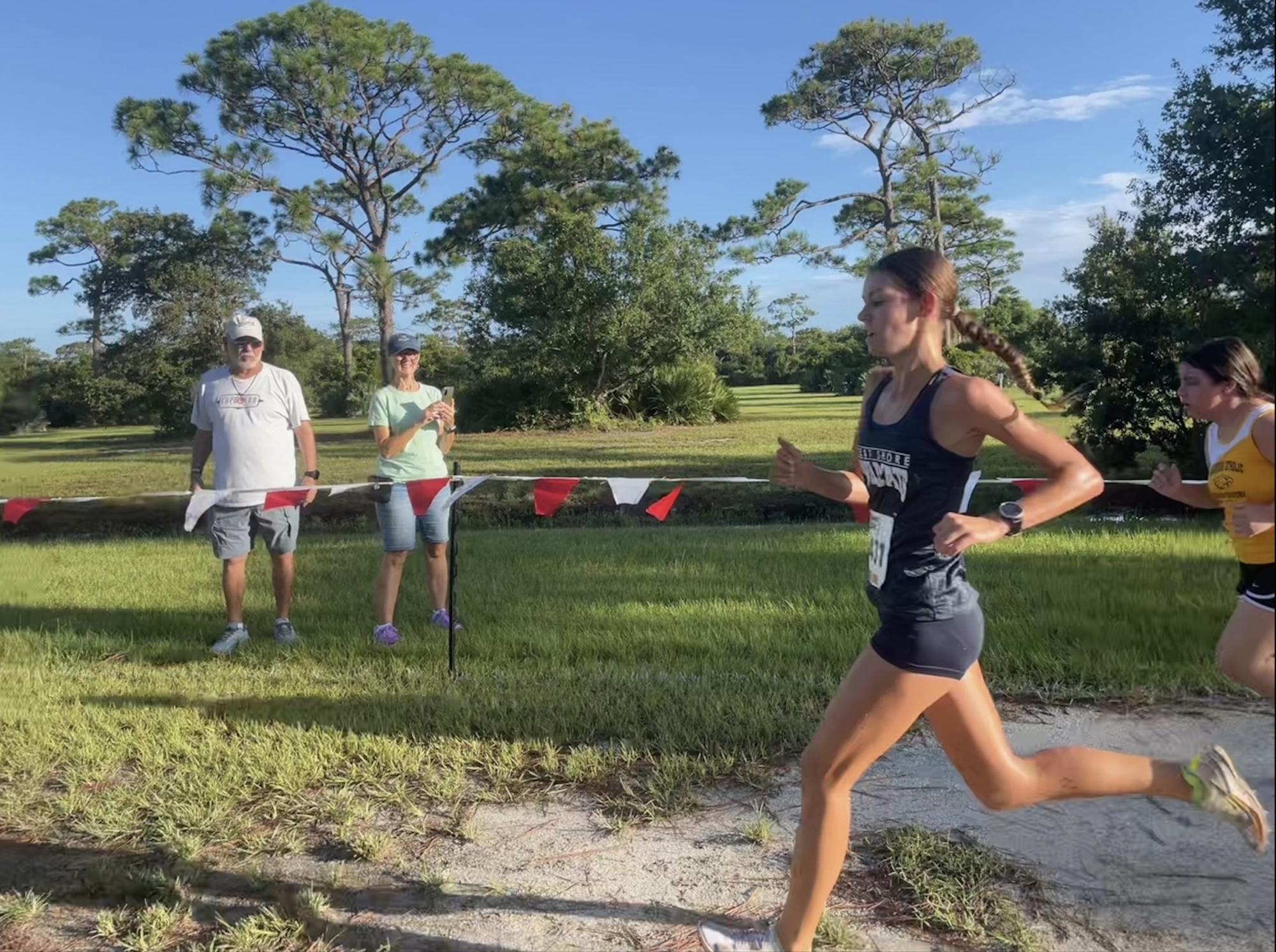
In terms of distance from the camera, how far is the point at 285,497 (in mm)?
4566

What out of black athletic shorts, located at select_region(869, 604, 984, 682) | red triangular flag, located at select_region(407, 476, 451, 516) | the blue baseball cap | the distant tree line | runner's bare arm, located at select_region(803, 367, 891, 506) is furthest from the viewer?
the distant tree line

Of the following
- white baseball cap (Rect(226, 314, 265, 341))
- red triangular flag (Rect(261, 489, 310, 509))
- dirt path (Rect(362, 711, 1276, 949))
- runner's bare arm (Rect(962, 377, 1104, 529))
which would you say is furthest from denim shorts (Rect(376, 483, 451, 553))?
runner's bare arm (Rect(962, 377, 1104, 529))

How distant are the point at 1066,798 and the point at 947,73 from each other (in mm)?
13201

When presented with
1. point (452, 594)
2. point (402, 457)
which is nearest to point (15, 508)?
point (402, 457)

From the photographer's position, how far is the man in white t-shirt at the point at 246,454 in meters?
4.62

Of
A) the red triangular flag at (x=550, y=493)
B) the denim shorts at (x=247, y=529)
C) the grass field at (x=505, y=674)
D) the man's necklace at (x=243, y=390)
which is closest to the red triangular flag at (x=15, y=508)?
the grass field at (x=505, y=674)

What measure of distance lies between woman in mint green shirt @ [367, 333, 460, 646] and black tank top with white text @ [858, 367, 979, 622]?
3113 millimetres

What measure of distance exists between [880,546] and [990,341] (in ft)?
1.72

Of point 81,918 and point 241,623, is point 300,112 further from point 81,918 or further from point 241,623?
point 81,918

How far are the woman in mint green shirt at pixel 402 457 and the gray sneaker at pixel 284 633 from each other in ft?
1.40

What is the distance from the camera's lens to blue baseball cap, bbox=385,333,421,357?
4715mm

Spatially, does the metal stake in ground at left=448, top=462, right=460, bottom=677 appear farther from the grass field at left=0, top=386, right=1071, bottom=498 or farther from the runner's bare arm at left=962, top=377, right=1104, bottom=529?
the grass field at left=0, top=386, right=1071, bottom=498

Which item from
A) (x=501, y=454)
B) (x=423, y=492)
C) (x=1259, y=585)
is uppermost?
(x=423, y=492)

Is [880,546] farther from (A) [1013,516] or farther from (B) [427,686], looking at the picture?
(B) [427,686]
